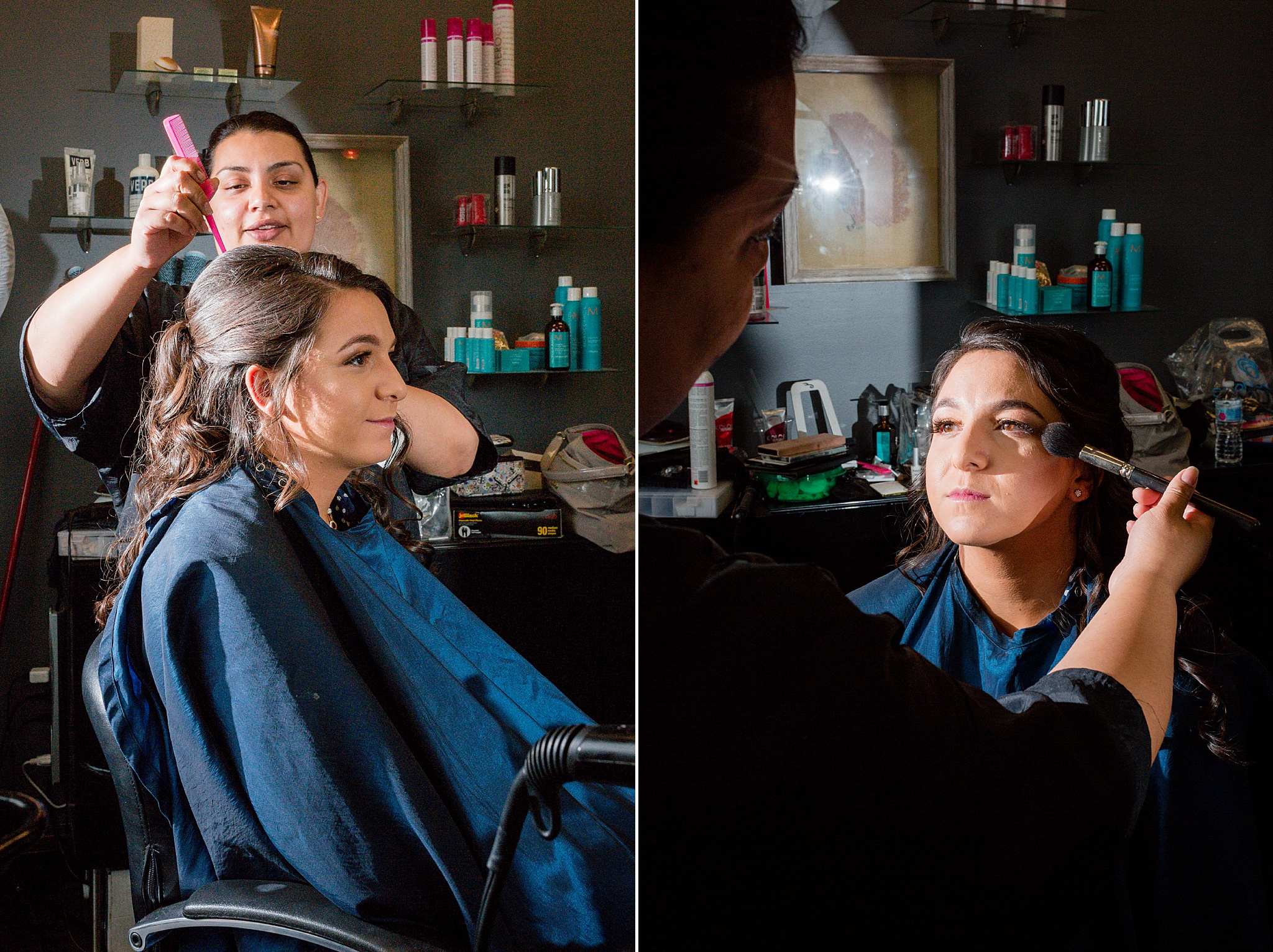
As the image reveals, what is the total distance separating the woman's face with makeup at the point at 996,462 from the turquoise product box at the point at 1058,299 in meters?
0.06

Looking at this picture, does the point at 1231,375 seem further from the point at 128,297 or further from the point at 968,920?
the point at 128,297

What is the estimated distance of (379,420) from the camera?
1327 mm

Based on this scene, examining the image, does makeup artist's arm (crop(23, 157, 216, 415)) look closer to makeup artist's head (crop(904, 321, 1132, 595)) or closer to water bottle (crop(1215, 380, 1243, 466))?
makeup artist's head (crop(904, 321, 1132, 595))

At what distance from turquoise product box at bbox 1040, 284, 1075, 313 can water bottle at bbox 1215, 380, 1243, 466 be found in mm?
165

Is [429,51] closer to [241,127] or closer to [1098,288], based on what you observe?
[241,127]

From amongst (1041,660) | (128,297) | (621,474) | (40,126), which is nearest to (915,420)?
(1041,660)

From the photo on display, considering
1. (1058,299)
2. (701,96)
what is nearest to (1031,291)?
(1058,299)

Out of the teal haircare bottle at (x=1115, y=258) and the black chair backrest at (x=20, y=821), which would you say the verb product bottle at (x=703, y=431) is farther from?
the black chair backrest at (x=20, y=821)

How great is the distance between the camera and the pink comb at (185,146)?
1.29 m

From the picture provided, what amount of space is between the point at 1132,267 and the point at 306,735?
3.65 feet

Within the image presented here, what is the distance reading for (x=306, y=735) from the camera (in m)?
1.25

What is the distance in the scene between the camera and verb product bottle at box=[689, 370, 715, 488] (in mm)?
933

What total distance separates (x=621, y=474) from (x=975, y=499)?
2.42 ft

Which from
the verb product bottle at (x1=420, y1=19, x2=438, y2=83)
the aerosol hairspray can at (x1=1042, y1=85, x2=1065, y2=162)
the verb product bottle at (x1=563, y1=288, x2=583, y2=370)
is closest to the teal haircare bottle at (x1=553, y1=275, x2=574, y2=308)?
the verb product bottle at (x1=563, y1=288, x2=583, y2=370)
